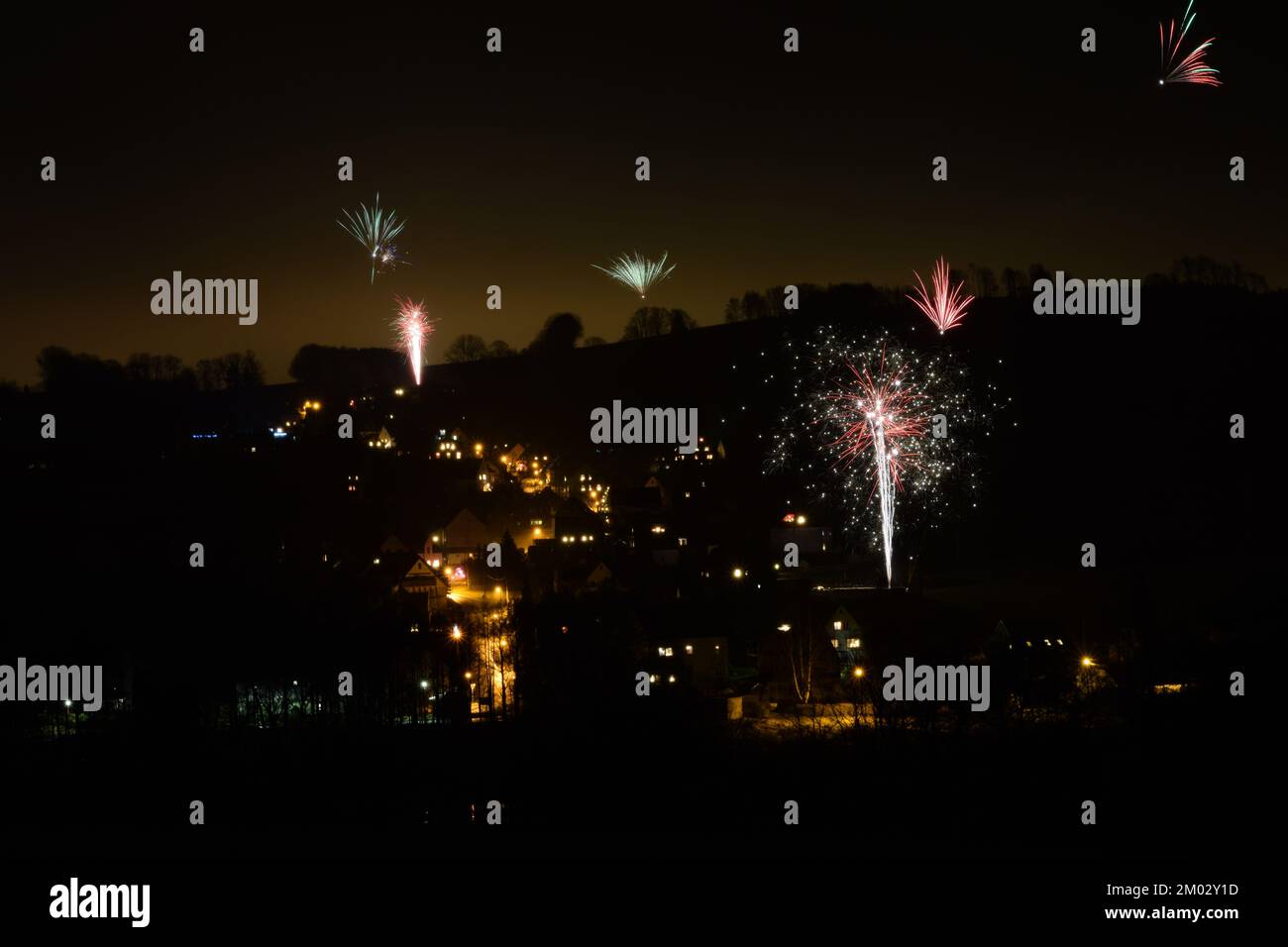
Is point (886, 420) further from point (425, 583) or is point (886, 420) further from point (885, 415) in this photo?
point (425, 583)

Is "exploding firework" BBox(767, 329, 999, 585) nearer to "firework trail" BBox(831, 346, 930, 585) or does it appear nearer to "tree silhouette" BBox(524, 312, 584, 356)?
"firework trail" BBox(831, 346, 930, 585)

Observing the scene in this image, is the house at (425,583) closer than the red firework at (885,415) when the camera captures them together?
Yes

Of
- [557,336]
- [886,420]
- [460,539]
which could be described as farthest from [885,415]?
[557,336]

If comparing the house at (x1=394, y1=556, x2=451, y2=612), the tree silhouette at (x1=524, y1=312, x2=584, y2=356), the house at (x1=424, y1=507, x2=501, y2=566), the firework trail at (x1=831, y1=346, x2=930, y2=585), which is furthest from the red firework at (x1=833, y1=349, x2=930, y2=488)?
the tree silhouette at (x1=524, y1=312, x2=584, y2=356)

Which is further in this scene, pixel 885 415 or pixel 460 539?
pixel 460 539

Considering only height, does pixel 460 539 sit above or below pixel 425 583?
above

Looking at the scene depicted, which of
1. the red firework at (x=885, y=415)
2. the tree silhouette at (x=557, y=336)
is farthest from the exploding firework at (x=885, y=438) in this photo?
the tree silhouette at (x=557, y=336)

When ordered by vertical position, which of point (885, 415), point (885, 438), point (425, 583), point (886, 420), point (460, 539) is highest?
point (885, 415)

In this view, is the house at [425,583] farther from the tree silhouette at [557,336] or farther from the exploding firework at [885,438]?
the tree silhouette at [557,336]
